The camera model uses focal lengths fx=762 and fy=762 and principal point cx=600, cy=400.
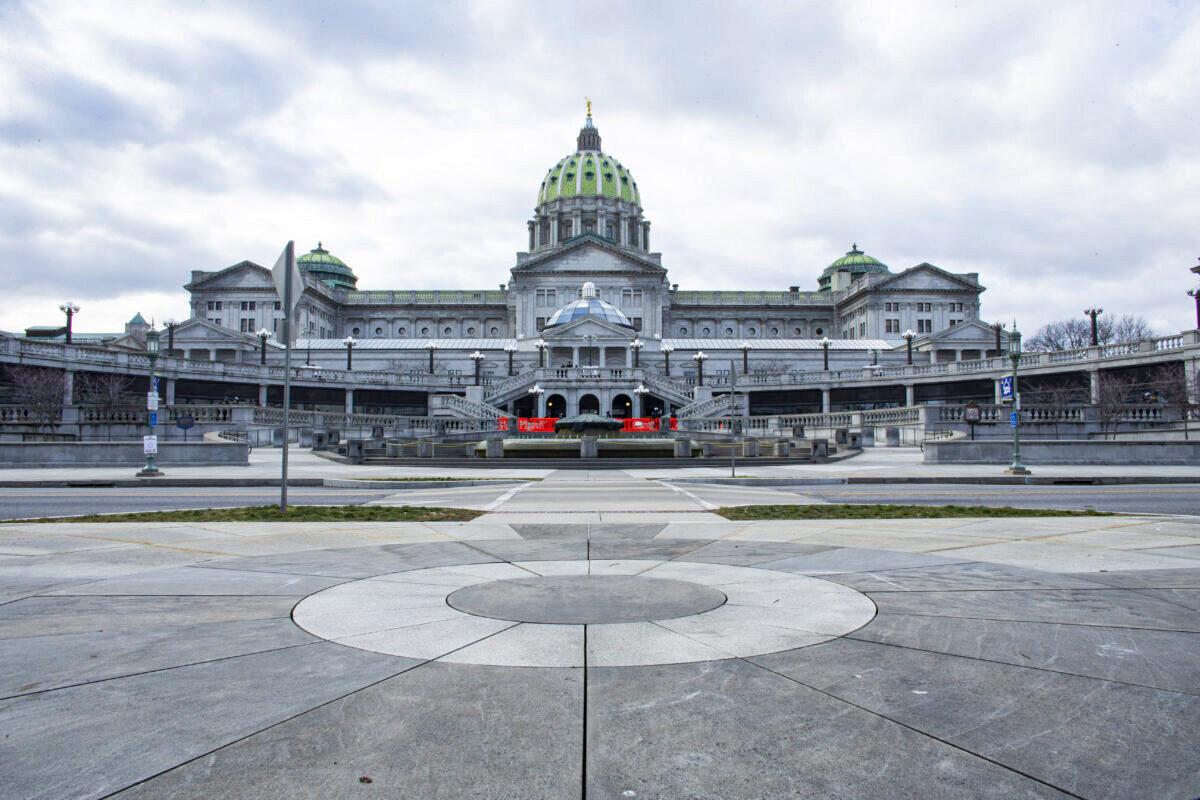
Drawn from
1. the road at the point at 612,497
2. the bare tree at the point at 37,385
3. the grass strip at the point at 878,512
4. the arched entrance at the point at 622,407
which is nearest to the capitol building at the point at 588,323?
the arched entrance at the point at 622,407

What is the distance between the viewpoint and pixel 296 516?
11930mm

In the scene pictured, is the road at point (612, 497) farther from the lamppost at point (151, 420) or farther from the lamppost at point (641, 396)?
the lamppost at point (641, 396)

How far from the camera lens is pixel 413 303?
127m

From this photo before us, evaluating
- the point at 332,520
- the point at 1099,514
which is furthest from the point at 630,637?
the point at 1099,514

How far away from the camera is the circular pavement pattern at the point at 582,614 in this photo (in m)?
4.75

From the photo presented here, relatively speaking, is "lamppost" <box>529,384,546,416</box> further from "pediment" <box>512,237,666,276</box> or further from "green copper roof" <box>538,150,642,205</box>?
"green copper roof" <box>538,150,642,205</box>

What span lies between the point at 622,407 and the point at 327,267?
91.1m

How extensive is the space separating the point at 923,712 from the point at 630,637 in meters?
1.91

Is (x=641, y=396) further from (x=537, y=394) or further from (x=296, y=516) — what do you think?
(x=296, y=516)

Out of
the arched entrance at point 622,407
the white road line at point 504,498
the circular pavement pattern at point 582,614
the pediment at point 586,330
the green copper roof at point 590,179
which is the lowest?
the circular pavement pattern at point 582,614

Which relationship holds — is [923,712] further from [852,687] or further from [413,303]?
[413,303]

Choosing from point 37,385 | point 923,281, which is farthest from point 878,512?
point 923,281

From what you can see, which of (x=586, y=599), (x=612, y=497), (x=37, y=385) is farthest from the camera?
(x=37, y=385)

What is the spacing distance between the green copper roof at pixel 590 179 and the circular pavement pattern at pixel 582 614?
143 m
